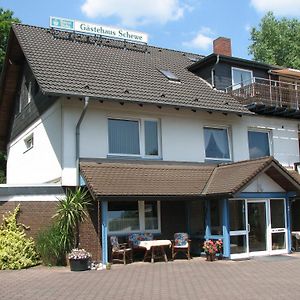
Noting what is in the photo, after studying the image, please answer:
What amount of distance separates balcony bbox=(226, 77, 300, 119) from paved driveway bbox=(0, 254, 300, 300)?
7314 mm

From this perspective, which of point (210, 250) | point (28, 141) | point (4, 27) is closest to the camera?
point (210, 250)

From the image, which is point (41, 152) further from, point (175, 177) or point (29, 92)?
point (175, 177)

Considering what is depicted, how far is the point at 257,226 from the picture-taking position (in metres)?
18.2

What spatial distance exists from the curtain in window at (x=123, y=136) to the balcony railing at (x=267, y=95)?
541cm

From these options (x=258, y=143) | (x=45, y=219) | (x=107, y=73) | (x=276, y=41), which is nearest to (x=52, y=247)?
(x=45, y=219)

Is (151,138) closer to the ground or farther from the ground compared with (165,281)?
farther from the ground

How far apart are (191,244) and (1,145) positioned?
13.3 metres

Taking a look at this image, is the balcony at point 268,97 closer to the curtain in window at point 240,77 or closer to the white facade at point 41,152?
the curtain in window at point 240,77

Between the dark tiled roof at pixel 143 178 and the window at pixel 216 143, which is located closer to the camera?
the dark tiled roof at pixel 143 178

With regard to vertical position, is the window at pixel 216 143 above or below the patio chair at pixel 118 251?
above

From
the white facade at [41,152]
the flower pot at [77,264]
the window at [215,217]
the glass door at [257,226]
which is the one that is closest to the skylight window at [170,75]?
the white facade at [41,152]

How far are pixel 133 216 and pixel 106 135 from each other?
3059 mm

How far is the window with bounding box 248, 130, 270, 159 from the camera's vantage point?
69.7ft

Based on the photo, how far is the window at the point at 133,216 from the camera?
17359mm
